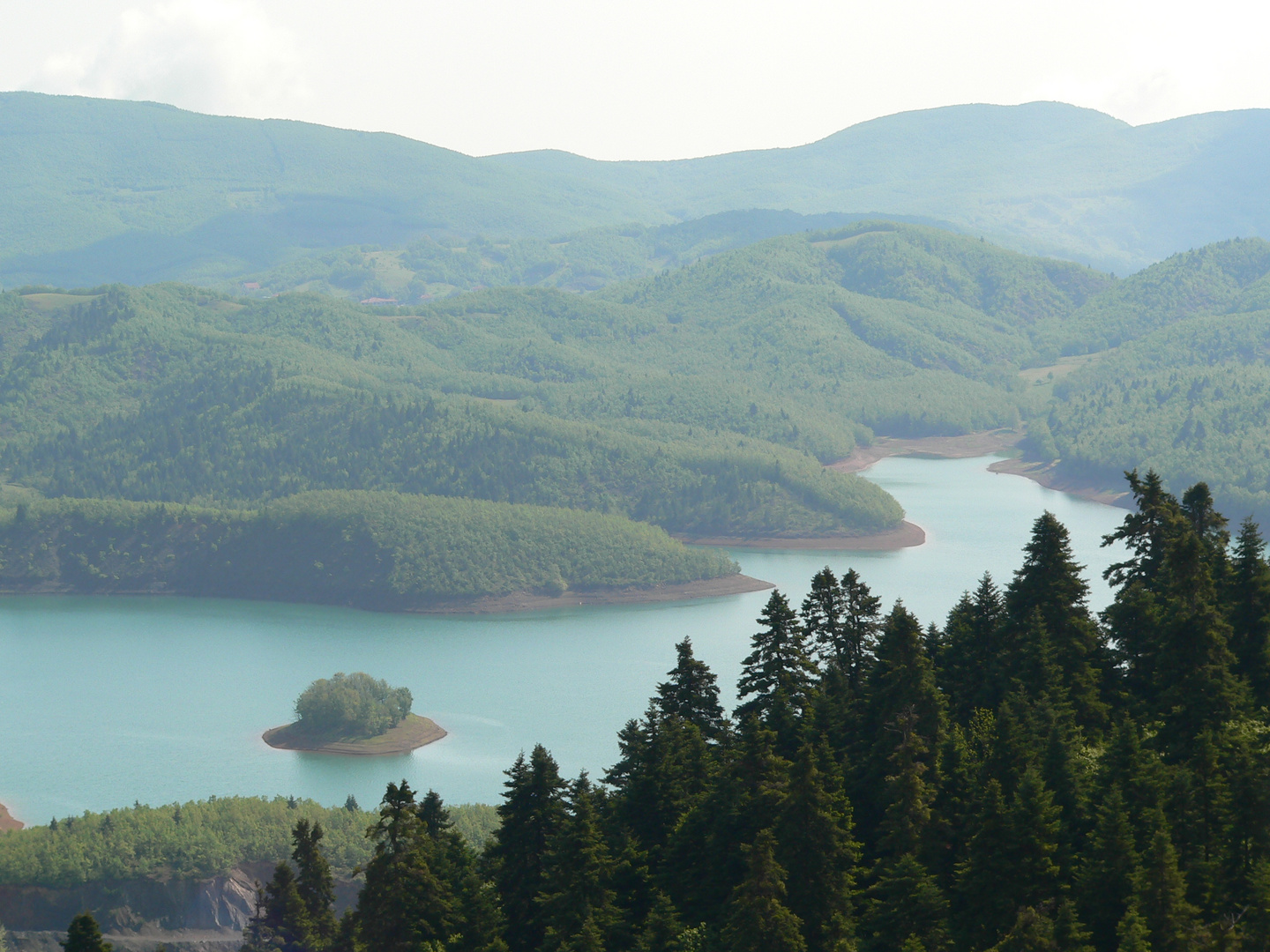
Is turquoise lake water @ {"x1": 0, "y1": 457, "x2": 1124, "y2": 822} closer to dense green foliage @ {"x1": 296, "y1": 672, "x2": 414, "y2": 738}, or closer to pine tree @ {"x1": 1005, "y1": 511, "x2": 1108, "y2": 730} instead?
dense green foliage @ {"x1": 296, "y1": 672, "x2": 414, "y2": 738}

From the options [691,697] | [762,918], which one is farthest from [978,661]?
[762,918]

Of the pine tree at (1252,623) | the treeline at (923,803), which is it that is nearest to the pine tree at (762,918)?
the treeline at (923,803)

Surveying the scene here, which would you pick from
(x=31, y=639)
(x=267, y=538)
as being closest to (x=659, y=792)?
(x=31, y=639)

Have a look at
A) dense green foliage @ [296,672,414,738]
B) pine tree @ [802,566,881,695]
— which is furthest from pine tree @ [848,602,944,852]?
dense green foliage @ [296,672,414,738]

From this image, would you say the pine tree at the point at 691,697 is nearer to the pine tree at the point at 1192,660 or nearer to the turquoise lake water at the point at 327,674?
the pine tree at the point at 1192,660

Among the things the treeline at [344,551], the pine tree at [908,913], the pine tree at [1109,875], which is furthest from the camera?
the treeline at [344,551]

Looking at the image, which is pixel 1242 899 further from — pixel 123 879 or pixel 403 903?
pixel 123 879
